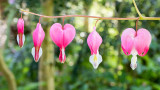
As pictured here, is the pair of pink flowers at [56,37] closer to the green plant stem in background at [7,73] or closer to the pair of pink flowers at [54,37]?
the pair of pink flowers at [54,37]

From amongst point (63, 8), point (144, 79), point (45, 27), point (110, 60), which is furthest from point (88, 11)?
point (144, 79)

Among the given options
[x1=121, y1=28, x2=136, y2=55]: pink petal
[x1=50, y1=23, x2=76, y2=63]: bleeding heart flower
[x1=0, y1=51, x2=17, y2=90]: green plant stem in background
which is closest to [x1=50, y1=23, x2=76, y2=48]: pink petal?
[x1=50, y1=23, x2=76, y2=63]: bleeding heart flower

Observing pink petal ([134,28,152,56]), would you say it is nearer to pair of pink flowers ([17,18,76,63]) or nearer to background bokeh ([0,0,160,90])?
pair of pink flowers ([17,18,76,63])

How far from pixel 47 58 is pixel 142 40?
1317 millimetres

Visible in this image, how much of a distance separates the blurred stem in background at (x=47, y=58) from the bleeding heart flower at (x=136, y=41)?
1120mm

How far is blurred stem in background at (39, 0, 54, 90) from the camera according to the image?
1.73 meters

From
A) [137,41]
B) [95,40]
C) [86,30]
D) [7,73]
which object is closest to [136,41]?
[137,41]

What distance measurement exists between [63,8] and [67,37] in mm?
1213

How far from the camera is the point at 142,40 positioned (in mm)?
579

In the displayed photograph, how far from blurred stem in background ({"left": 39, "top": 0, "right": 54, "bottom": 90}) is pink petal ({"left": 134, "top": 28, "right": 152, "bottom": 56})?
1139 mm

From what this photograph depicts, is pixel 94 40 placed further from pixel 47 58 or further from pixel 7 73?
pixel 47 58

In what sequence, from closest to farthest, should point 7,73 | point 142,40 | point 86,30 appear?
point 142,40
point 7,73
point 86,30

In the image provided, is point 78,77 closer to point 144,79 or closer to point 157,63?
point 144,79

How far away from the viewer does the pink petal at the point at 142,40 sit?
1.89 feet
